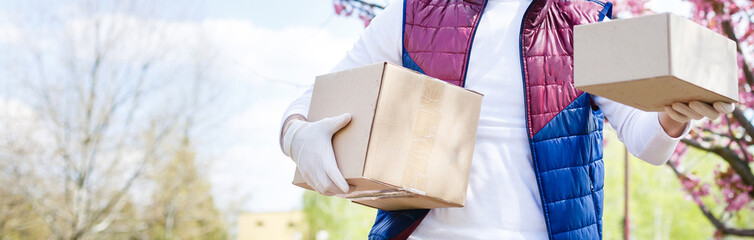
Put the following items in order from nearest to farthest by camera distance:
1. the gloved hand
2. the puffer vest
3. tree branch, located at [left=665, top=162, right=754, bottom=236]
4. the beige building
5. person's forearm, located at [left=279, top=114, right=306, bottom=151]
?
1. the gloved hand
2. the puffer vest
3. person's forearm, located at [left=279, top=114, right=306, bottom=151]
4. tree branch, located at [left=665, top=162, right=754, bottom=236]
5. the beige building

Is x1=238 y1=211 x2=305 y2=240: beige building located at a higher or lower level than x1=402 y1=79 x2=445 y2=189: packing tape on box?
lower

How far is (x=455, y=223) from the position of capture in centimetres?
159

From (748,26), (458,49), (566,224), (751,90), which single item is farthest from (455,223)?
(748,26)

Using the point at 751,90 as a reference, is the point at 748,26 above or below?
above

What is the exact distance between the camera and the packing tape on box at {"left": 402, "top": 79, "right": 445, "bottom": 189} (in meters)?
1.44

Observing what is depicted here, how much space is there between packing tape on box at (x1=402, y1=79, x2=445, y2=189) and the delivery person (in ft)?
0.55

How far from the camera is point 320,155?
149 centimetres

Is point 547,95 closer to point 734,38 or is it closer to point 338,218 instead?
point 734,38

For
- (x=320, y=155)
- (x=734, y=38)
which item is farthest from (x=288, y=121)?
(x=734, y=38)

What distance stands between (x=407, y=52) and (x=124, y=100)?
1427cm

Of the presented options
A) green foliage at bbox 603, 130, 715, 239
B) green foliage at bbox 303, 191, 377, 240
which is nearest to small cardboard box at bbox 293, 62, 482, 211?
green foliage at bbox 603, 130, 715, 239

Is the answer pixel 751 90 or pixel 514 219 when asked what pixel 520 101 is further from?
pixel 751 90

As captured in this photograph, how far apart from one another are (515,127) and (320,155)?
0.53 m

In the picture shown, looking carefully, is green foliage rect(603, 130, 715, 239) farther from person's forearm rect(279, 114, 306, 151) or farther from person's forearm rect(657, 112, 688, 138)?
person's forearm rect(279, 114, 306, 151)
